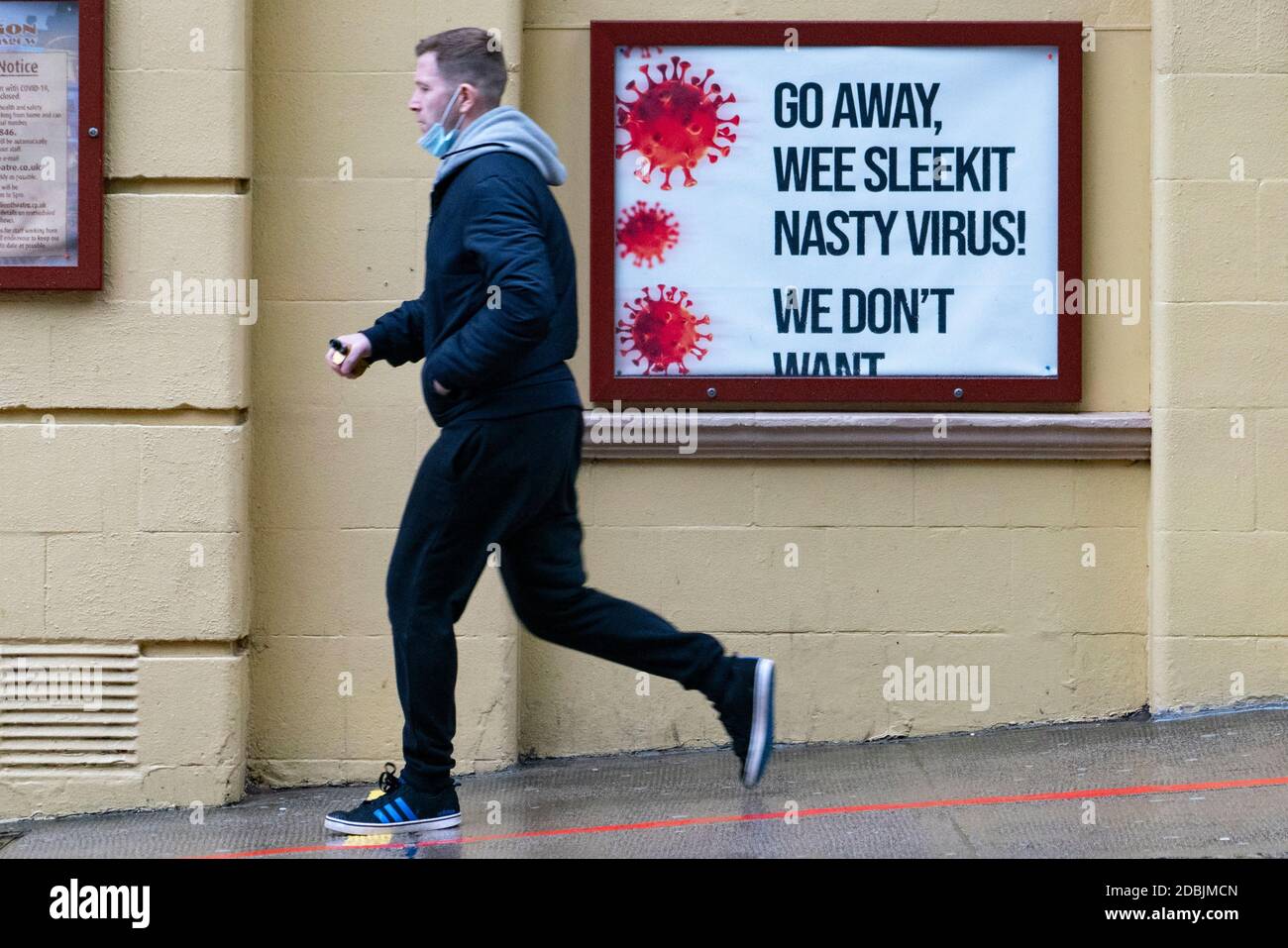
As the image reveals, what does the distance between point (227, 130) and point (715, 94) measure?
175cm

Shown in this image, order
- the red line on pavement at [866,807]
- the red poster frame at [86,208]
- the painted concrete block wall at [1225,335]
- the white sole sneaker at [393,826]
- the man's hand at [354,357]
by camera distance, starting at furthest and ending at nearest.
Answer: the painted concrete block wall at [1225,335] < the red poster frame at [86,208] < the red line on pavement at [866,807] < the white sole sneaker at [393,826] < the man's hand at [354,357]

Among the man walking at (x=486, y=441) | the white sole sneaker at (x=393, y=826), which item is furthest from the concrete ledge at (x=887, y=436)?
the white sole sneaker at (x=393, y=826)

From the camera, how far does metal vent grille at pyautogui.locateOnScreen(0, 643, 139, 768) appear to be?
5.93 metres

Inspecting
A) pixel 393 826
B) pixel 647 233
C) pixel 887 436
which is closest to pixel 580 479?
pixel 647 233

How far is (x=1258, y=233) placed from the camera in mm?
6184

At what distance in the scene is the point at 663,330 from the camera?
635 centimetres

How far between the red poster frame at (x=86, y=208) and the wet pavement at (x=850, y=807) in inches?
72.4

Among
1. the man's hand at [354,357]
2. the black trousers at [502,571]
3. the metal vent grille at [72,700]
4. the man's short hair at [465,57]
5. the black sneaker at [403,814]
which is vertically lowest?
the black sneaker at [403,814]

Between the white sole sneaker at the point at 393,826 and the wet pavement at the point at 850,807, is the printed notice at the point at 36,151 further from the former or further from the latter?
the white sole sneaker at the point at 393,826

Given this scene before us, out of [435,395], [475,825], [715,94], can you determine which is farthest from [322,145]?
[475,825]

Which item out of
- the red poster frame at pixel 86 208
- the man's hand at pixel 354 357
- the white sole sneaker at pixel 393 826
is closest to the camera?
the man's hand at pixel 354 357

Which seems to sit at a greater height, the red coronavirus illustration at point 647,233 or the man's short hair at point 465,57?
the man's short hair at point 465,57

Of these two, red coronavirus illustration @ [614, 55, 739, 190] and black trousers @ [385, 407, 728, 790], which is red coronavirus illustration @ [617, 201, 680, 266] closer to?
red coronavirus illustration @ [614, 55, 739, 190]

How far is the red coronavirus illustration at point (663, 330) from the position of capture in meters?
6.34
